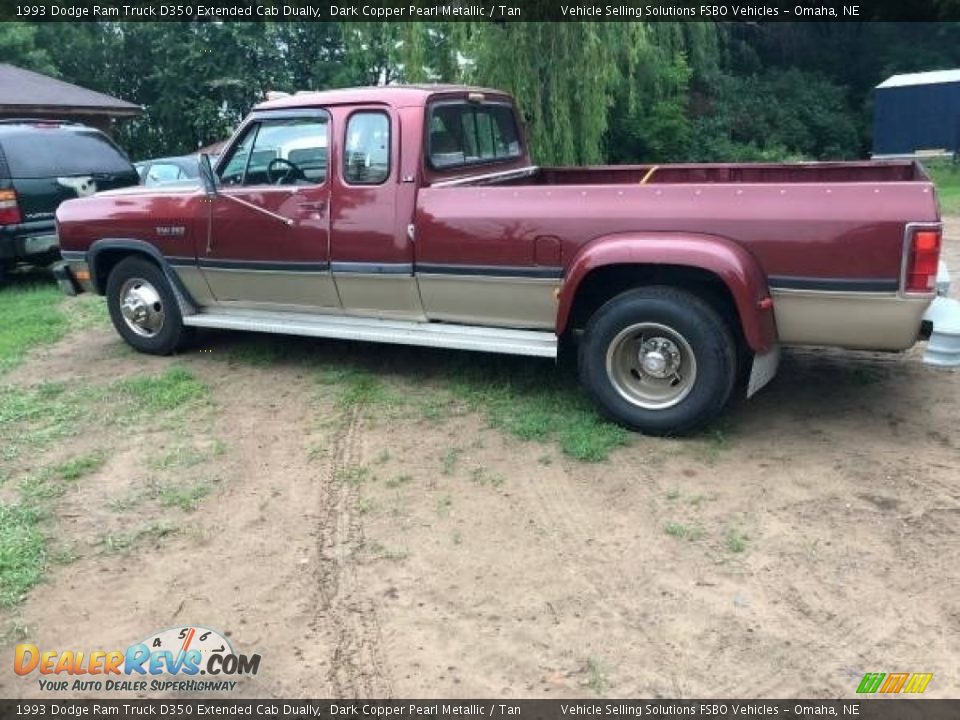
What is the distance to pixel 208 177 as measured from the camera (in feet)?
19.9

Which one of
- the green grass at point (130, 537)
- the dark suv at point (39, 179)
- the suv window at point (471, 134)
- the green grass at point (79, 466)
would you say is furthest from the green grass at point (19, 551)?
the dark suv at point (39, 179)

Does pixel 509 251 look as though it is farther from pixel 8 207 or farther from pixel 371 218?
pixel 8 207

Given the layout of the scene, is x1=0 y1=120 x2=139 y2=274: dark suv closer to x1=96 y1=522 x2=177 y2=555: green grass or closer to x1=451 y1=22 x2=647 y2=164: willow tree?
x1=451 y1=22 x2=647 y2=164: willow tree

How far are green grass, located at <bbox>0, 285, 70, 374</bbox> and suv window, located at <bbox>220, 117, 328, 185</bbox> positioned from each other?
2469mm

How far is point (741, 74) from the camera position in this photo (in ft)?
93.9

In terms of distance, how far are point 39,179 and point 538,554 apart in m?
8.02

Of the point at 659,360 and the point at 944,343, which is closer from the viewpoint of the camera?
the point at 944,343

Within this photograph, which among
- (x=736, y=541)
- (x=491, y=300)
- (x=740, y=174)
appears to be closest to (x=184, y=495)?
(x=491, y=300)

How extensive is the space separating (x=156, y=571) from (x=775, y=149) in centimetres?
2501

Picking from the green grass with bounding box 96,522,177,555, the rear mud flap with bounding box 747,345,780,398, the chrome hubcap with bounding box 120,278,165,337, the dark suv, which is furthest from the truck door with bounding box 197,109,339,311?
the dark suv

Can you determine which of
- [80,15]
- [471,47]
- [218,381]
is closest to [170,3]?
[80,15]

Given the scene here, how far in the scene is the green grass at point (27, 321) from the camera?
7.21 m

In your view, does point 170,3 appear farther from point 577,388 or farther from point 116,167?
point 577,388

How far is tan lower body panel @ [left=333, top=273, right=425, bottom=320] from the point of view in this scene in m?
5.50
